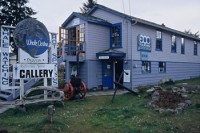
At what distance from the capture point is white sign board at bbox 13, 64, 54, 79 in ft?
38.5

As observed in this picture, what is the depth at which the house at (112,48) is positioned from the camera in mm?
19828

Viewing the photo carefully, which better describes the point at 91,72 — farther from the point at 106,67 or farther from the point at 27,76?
the point at 27,76

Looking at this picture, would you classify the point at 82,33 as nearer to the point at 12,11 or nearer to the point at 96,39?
the point at 96,39

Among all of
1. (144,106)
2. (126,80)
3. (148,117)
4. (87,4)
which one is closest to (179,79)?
(126,80)

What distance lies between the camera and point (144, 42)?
2184cm

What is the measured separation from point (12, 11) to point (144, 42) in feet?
74.2

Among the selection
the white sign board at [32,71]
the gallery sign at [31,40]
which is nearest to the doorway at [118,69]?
the white sign board at [32,71]

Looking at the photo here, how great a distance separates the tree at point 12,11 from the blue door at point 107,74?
18516mm

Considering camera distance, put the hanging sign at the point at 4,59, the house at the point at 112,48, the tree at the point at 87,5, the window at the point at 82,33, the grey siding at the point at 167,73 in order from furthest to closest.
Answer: the tree at the point at 87,5
the grey siding at the point at 167,73
the window at the point at 82,33
the house at the point at 112,48
the hanging sign at the point at 4,59

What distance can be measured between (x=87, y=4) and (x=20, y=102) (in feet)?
164

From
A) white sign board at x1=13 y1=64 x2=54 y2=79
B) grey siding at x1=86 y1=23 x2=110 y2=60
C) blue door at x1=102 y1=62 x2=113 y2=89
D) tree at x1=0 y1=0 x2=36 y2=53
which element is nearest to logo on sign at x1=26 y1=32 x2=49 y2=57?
white sign board at x1=13 y1=64 x2=54 y2=79

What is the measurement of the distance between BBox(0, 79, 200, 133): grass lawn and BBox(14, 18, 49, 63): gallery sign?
7.92 ft

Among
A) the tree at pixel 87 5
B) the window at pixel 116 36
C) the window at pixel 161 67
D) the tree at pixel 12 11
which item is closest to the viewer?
the window at pixel 116 36

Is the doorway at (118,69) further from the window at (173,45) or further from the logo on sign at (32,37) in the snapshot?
the logo on sign at (32,37)
